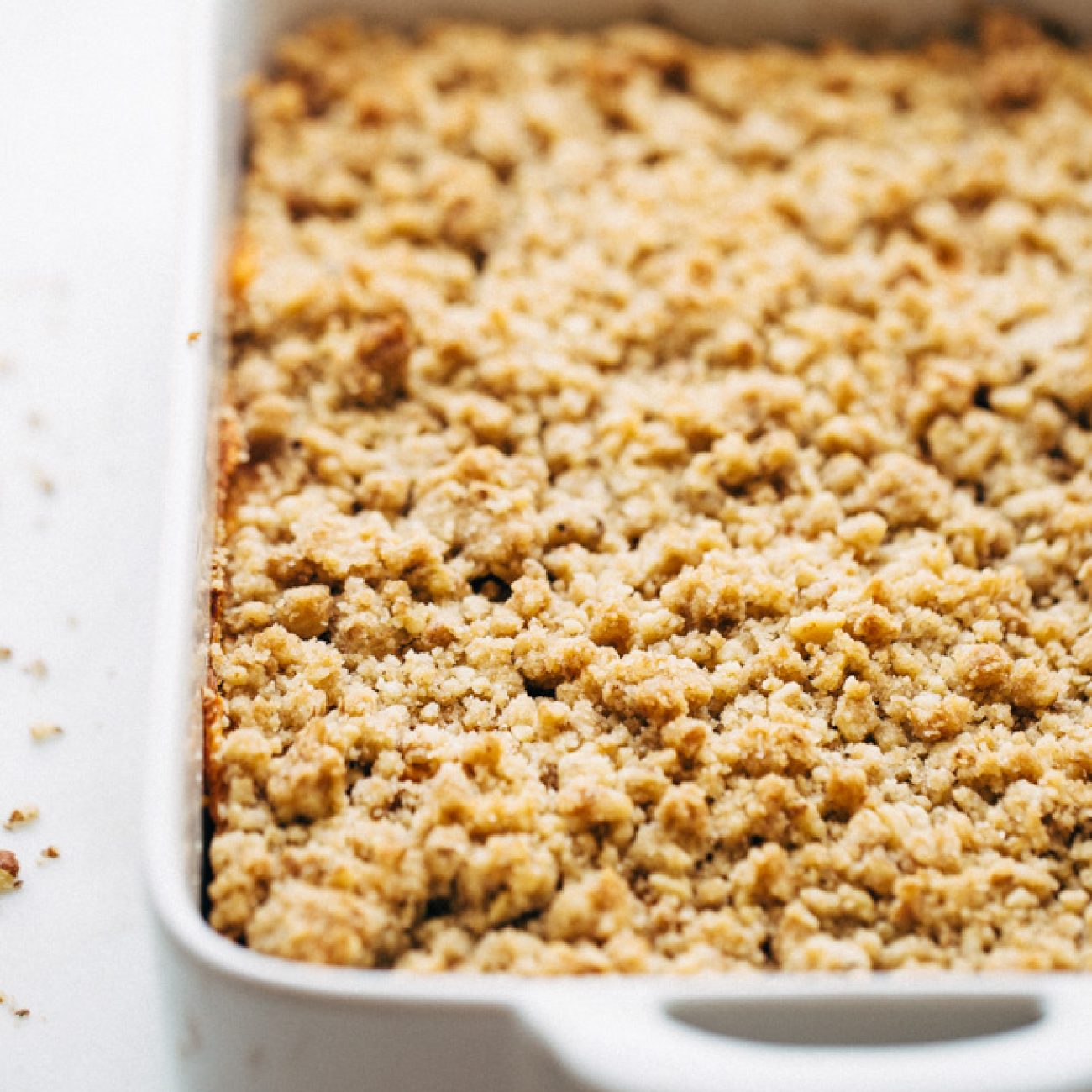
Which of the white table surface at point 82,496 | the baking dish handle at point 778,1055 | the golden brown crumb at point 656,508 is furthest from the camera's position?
the white table surface at point 82,496

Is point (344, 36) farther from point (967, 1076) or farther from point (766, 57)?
point (967, 1076)

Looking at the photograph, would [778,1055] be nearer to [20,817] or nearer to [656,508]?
[656,508]

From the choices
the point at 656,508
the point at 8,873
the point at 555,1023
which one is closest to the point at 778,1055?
the point at 555,1023

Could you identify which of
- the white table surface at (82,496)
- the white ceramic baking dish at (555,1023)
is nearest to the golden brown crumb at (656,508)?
the white ceramic baking dish at (555,1023)

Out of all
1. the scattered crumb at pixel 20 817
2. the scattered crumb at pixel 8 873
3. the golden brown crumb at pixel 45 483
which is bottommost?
the scattered crumb at pixel 8 873

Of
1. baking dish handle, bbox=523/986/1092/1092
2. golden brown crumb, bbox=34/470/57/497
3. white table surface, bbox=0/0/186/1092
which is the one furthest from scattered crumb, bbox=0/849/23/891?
baking dish handle, bbox=523/986/1092/1092

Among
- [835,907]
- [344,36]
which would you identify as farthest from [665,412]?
[344,36]

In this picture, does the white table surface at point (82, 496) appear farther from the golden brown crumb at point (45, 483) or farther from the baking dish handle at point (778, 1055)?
the baking dish handle at point (778, 1055)

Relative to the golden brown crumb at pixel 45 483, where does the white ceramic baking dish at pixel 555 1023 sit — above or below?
below
